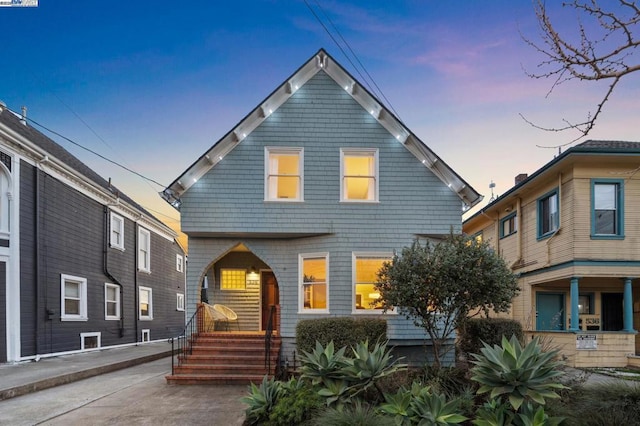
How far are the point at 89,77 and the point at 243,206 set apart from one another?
10.1m

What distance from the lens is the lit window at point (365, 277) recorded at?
11.0m

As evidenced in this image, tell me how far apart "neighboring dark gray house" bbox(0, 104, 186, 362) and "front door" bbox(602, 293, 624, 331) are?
59.1 feet

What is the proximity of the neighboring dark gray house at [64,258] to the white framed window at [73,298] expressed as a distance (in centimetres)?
3

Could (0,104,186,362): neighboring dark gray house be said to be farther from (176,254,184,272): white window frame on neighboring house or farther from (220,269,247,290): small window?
(220,269,247,290): small window

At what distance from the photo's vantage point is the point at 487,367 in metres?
5.39

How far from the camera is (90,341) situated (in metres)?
15.6

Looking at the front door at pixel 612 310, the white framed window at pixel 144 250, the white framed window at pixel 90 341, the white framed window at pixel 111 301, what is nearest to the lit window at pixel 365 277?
the front door at pixel 612 310

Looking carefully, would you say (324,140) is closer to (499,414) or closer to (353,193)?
(353,193)

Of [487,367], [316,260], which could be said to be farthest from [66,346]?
[487,367]

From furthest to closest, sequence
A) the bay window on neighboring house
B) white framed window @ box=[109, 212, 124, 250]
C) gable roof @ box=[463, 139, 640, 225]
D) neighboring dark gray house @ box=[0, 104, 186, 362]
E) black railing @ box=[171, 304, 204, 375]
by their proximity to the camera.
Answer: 1. white framed window @ box=[109, 212, 124, 250]
2. the bay window on neighboring house
3. gable roof @ box=[463, 139, 640, 225]
4. neighboring dark gray house @ box=[0, 104, 186, 362]
5. black railing @ box=[171, 304, 204, 375]

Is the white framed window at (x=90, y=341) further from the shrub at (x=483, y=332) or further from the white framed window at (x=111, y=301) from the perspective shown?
the shrub at (x=483, y=332)

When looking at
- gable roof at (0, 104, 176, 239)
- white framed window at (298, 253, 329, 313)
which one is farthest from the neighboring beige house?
gable roof at (0, 104, 176, 239)

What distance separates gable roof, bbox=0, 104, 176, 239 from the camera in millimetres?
12177

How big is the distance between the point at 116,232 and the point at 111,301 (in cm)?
287
